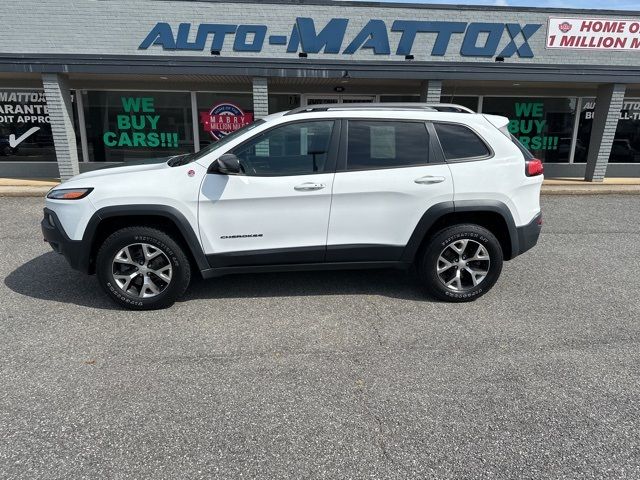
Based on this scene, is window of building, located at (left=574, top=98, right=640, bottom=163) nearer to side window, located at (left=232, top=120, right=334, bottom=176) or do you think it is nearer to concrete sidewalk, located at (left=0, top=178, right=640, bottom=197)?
concrete sidewalk, located at (left=0, top=178, right=640, bottom=197)

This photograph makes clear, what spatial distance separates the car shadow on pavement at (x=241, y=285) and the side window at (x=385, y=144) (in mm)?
1357

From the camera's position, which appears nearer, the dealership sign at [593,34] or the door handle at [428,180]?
the door handle at [428,180]

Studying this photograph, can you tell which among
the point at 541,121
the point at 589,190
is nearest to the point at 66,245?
the point at 589,190

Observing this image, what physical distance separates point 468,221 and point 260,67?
6.86 metres

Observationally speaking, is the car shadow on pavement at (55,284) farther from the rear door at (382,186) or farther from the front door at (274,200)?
the rear door at (382,186)

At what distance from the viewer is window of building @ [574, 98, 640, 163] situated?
12.3m

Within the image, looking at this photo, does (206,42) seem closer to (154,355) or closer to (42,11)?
(42,11)

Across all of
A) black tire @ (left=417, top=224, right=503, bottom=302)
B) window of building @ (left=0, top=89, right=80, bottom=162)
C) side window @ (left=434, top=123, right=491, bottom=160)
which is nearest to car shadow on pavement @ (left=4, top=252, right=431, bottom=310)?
black tire @ (left=417, top=224, right=503, bottom=302)

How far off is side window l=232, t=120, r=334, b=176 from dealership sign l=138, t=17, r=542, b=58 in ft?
21.7

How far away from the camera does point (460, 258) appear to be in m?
4.26

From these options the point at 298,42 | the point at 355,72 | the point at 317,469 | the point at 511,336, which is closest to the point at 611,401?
the point at 511,336

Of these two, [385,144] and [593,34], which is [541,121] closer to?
[593,34]

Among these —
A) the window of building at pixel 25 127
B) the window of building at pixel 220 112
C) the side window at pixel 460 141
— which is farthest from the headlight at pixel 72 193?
the window of building at pixel 25 127

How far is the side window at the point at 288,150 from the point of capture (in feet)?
13.1
